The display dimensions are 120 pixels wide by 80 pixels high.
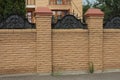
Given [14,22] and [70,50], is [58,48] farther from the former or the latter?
[14,22]

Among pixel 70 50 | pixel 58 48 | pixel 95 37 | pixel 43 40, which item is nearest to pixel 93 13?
pixel 95 37

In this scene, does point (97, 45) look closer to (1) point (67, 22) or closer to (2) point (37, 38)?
(1) point (67, 22)

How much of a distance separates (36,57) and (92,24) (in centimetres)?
240

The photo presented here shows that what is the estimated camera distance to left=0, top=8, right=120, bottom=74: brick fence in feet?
42.5

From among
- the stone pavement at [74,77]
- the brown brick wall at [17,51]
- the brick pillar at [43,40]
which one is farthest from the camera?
the brick pillar at [43,40]

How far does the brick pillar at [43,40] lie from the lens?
13117 mm

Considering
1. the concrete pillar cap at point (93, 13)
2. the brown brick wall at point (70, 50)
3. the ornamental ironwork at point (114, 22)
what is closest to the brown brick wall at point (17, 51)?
the brown brick wall at point (70, 50)

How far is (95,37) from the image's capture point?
13.6m

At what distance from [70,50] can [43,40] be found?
107 centimetres

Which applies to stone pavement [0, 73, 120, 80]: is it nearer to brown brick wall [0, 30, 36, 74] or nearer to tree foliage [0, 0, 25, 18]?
brown brick wall [0, 30, 36, 74]

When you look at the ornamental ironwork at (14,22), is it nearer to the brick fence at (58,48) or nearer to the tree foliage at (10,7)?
the brick fence at (58,48)

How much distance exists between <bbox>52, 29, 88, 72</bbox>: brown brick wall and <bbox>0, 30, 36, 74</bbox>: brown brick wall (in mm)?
839

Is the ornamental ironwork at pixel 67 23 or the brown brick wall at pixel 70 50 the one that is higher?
the ornamental ironwork at pixel 67 23

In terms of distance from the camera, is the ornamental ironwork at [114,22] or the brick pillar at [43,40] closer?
the brick pillar at [43,40]
